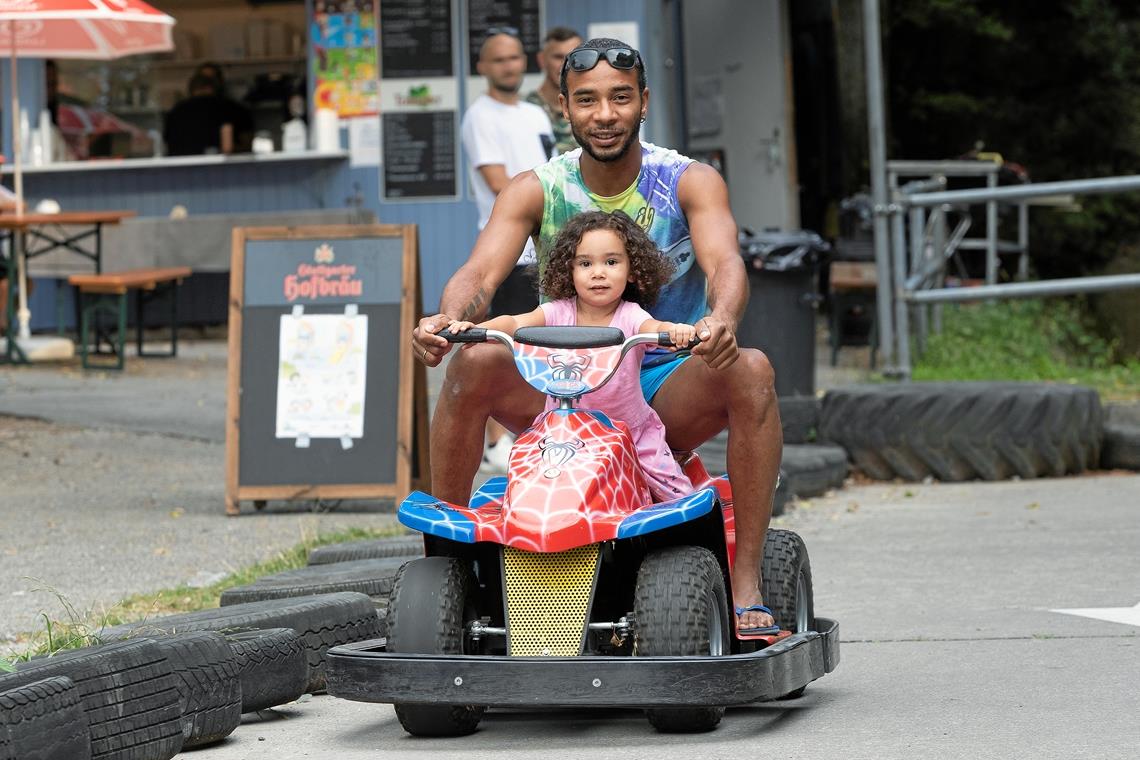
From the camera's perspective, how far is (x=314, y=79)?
17594 mm

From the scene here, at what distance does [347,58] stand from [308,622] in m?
12.8

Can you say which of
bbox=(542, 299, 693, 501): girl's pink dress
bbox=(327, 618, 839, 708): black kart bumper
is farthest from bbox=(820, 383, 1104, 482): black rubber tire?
bbox=(327, 618, 839, 708): black kart bumper

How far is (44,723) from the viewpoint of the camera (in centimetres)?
374

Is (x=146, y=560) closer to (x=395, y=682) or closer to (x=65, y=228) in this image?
(x=395, y=682)

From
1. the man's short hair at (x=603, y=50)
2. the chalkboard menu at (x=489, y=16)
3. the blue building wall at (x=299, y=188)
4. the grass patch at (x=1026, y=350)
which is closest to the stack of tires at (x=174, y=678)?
the man's short hair at (x=603, y=50)

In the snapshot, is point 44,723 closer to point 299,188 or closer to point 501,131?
point 501,131

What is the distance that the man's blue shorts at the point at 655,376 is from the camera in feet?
16.6

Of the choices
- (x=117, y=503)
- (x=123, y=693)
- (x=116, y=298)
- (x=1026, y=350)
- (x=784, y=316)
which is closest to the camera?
(x=123, y=693)

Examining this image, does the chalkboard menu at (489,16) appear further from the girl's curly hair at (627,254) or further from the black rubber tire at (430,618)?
the black rubber tire at (430,618)

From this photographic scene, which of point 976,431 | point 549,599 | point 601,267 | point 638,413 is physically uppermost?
point 601,267

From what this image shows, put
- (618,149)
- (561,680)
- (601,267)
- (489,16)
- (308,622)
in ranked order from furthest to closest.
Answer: (489,16)
(618,149)
(308,622)
(601,267)
(561,680)

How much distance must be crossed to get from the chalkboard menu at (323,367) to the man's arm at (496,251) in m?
3.16

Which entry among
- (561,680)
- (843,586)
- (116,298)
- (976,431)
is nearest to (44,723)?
(561,680)

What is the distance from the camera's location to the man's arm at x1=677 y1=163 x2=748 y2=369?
16.6ft
